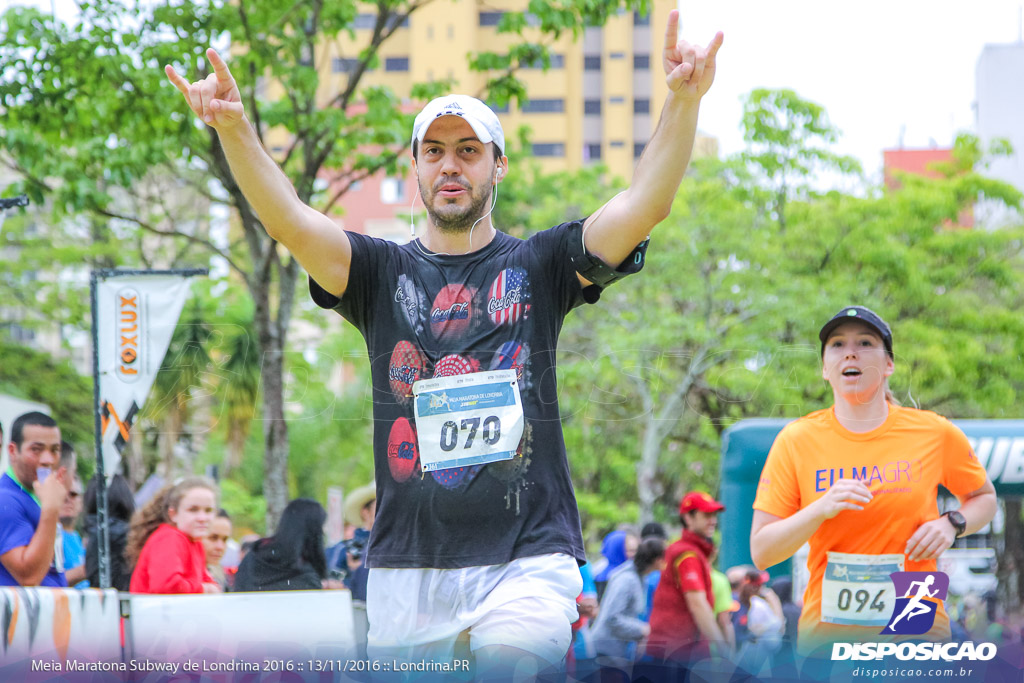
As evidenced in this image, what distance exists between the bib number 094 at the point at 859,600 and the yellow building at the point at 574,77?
53632 mm

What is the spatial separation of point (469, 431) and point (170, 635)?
5.81 feet

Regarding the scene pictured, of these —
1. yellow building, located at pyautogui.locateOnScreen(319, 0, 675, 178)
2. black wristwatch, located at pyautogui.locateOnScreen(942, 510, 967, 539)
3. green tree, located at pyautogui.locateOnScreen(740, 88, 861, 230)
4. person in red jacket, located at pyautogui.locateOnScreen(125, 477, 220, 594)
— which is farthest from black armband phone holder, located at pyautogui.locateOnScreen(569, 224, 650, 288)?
yellow building, located at pyautogui.locateOnScreen(319, 0, 675, 178)

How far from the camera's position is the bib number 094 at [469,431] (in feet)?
8.95

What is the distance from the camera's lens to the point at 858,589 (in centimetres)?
371

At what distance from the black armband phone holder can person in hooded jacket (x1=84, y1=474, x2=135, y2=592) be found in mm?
3460

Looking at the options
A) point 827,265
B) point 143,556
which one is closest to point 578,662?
point 143,556

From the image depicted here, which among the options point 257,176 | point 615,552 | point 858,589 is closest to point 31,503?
point 257,176

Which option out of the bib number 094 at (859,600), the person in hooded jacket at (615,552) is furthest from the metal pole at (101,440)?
the person in hooded jacket at (615,552)

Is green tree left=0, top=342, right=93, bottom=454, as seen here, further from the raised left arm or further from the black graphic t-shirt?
the raised left arm

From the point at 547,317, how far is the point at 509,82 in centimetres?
680

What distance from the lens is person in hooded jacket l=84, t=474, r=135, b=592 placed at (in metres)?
5.60

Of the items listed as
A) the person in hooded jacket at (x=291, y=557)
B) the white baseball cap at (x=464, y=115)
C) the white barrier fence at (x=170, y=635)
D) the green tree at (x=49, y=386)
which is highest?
the green tree at (x=49, y=386)

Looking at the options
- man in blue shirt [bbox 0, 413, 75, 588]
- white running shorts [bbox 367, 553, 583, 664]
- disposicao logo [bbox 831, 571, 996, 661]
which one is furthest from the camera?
man in blue shirt [bbox 0, 413, 75, 588]

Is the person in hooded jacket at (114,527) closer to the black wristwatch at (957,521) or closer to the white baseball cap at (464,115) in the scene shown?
the white baseball cap at (464,115)
